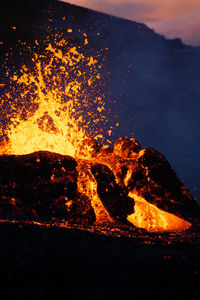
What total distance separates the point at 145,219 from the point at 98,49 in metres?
9.59

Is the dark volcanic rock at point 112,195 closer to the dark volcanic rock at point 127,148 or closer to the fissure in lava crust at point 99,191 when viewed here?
the fissure in lava crust at point 99,191

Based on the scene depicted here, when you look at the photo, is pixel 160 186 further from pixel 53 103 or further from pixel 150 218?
pixel 53 103

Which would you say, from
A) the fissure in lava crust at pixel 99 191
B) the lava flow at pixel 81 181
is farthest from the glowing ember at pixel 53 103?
the fissure in lava crust at pixel 99 191

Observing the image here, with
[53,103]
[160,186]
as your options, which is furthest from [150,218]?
[53,103]

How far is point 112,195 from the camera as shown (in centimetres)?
518

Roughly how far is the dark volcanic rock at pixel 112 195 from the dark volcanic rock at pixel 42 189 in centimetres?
39

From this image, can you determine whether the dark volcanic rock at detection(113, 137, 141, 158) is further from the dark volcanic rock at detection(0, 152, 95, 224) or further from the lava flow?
the dark volcanic rock at detection(0, 152, 95, 224)

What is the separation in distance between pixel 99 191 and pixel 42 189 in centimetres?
100

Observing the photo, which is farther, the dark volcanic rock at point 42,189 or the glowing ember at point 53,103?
the glowing ember at point 53,103

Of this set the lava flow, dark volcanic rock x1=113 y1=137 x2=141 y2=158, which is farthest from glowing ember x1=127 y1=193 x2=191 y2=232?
dark volcanic rock x1=113 y1=137 x2=141 y2=158

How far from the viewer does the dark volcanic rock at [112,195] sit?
500 cm

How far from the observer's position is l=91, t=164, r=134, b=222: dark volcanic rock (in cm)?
500

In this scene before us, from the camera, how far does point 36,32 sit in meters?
10.8

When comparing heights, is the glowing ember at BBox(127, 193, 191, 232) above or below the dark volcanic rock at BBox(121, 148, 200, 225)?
below
